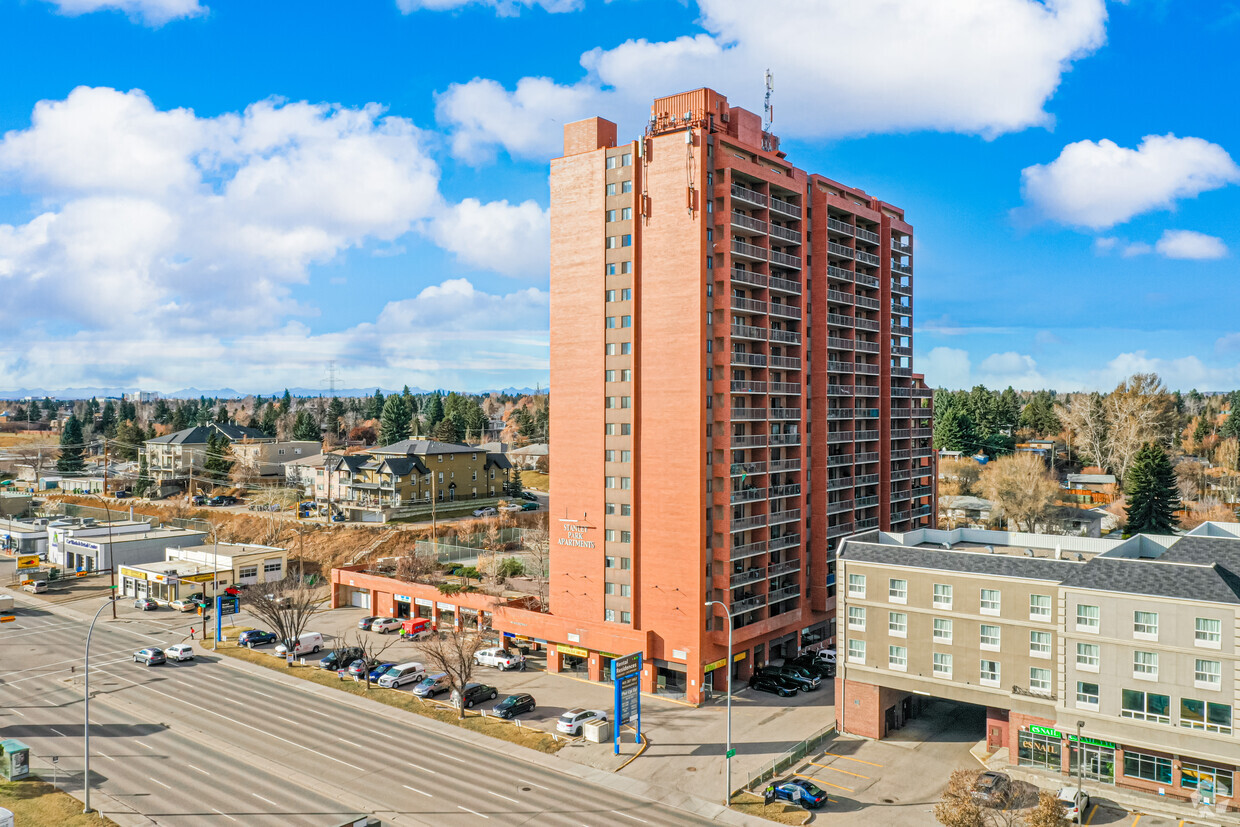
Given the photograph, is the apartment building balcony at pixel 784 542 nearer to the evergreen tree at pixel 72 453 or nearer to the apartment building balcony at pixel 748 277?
the apartment building balcony at pixel 748 277

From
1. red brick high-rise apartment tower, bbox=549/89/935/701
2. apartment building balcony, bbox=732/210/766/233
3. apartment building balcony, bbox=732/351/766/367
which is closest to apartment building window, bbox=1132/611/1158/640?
red brick high-rise apartment tower, bbox=549/89/935/701

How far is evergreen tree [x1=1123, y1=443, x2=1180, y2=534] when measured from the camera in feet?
307

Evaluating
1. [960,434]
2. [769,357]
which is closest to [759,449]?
[769,357]

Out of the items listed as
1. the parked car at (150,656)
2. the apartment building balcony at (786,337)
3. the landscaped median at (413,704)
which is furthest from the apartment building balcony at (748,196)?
the parked car at (150,656)

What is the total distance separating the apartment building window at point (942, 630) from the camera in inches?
1864

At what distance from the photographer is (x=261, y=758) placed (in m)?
46.0

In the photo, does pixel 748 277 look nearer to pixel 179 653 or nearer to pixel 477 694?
pixel 477 694

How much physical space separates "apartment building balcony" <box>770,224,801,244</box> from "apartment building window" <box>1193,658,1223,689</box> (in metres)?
41.2

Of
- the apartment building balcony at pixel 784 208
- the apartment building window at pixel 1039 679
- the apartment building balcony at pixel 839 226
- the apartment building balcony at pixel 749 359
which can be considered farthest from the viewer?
the apartment building balcony at pixel 839 226

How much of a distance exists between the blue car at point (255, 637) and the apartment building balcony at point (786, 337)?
5137 cm

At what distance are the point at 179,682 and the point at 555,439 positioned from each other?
34.4m

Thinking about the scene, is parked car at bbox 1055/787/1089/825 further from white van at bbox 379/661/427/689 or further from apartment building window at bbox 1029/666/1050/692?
white van at bbox 379/661/427/689

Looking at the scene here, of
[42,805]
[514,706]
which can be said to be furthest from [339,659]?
[42,805]

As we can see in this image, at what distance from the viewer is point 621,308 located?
59.9 meters
